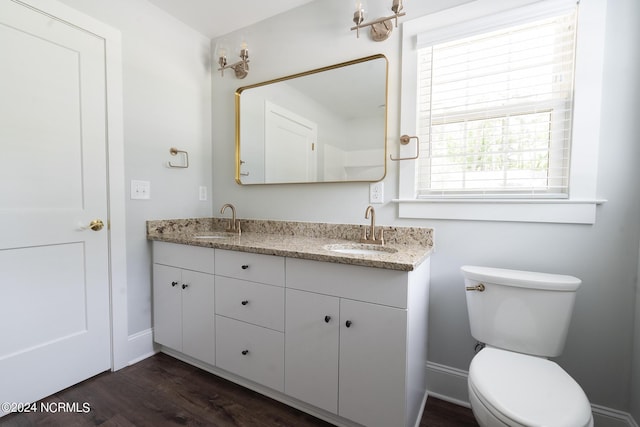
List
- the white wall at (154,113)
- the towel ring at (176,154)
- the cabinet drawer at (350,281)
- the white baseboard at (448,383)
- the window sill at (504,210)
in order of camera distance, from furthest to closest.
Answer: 1. the towel ring at (176,154)
2. the white wall at (154,113)
3. the white baseboard at (448,383)
4. the window sill at (504,210)
5. the cabinet drawer at (350,281)

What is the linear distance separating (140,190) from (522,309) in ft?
7.37

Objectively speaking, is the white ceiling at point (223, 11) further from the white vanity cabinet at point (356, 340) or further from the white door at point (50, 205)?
the white vanity cabinet at point (356, 340)

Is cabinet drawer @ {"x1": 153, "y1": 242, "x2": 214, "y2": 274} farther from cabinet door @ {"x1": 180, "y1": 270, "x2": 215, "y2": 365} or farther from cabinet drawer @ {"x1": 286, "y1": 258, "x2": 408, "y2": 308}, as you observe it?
cabinet drawer @ {"x1": 286, "y1": 258, "x2": 408, "y2": 308}

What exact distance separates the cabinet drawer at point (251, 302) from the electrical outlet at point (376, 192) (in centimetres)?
75

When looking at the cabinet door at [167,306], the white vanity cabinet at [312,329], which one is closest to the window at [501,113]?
the white vanity cabinet at [312,329]

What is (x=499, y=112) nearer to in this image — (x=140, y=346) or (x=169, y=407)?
(x=169, y=407)

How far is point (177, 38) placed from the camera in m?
2.06

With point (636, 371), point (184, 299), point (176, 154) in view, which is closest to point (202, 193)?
point (176, 154)

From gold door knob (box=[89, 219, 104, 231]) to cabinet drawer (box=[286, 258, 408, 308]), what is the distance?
1.21m

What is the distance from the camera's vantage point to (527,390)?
93 centimetres

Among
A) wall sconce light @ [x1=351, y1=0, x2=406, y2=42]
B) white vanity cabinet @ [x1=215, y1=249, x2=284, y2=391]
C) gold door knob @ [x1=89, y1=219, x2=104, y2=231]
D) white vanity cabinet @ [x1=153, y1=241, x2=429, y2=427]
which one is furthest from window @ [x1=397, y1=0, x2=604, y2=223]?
gold door knob @ [x1=89, y1=219, x2=104, y2=231]

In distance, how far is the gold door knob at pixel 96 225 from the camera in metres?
1.64

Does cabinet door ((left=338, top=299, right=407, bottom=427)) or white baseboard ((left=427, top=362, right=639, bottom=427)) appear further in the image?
white baseboard ((left=427, top=362, right=639, bottom=427))

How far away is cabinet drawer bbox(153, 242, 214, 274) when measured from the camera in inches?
64.8
